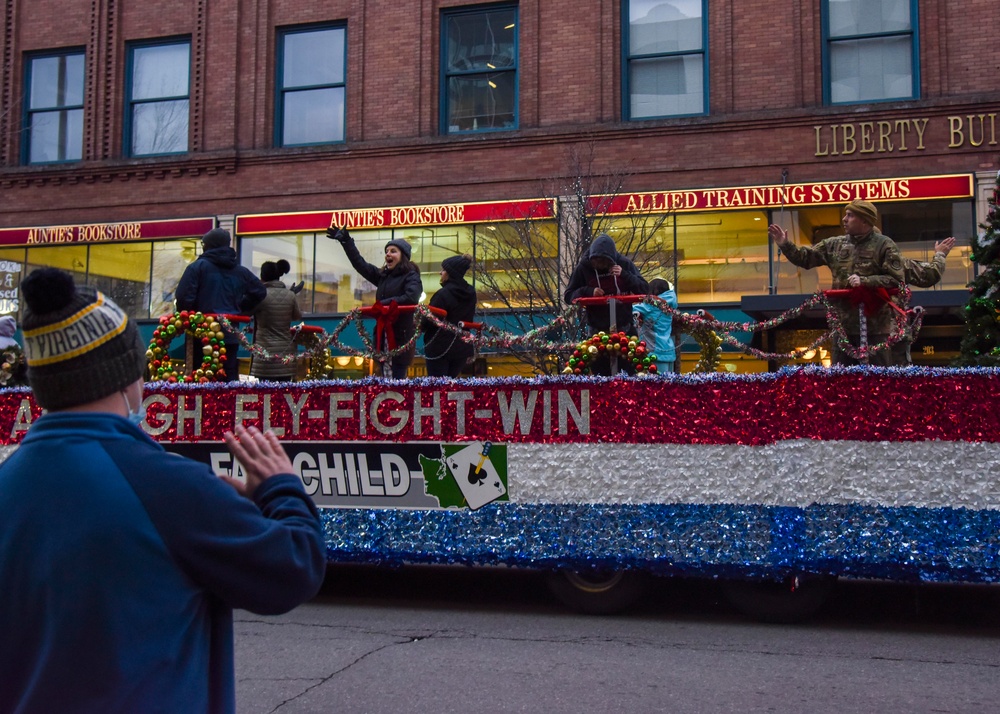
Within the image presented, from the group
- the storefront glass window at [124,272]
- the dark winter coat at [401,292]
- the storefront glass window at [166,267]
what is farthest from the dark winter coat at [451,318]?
the storefront glass window at [124,272]

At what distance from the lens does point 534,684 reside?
16.9ft

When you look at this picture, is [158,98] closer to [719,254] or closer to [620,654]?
[719,254]

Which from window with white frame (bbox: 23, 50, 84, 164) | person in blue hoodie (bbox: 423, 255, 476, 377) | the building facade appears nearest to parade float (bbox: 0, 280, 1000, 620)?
person in blue hoodie (bbox: 423, 255, 476, 377)

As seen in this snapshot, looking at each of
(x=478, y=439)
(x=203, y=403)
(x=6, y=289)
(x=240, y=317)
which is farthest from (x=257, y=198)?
(x=478, y=439)

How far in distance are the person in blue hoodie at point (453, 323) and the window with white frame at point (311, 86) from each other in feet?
36.5

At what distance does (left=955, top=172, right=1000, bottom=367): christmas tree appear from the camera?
991 centimetres

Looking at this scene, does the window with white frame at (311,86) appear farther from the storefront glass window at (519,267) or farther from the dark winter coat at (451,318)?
the dark winter coat at (451,318)

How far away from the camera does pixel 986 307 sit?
10016mm

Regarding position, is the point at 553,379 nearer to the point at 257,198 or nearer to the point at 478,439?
the point at 478,439

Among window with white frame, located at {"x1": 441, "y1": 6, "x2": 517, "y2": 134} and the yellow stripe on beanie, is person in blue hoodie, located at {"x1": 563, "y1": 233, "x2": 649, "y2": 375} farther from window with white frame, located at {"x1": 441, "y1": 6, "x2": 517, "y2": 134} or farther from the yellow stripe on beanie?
window with white frame, located at {"x1": 441, "y1": 6, "x2": 517, "y2": 134}

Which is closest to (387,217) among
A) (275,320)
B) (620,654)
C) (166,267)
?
(166,267)

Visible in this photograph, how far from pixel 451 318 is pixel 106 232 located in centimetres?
1340

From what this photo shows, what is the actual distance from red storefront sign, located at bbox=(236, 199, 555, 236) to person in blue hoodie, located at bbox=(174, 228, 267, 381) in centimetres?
876

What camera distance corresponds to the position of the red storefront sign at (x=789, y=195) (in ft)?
52.9
